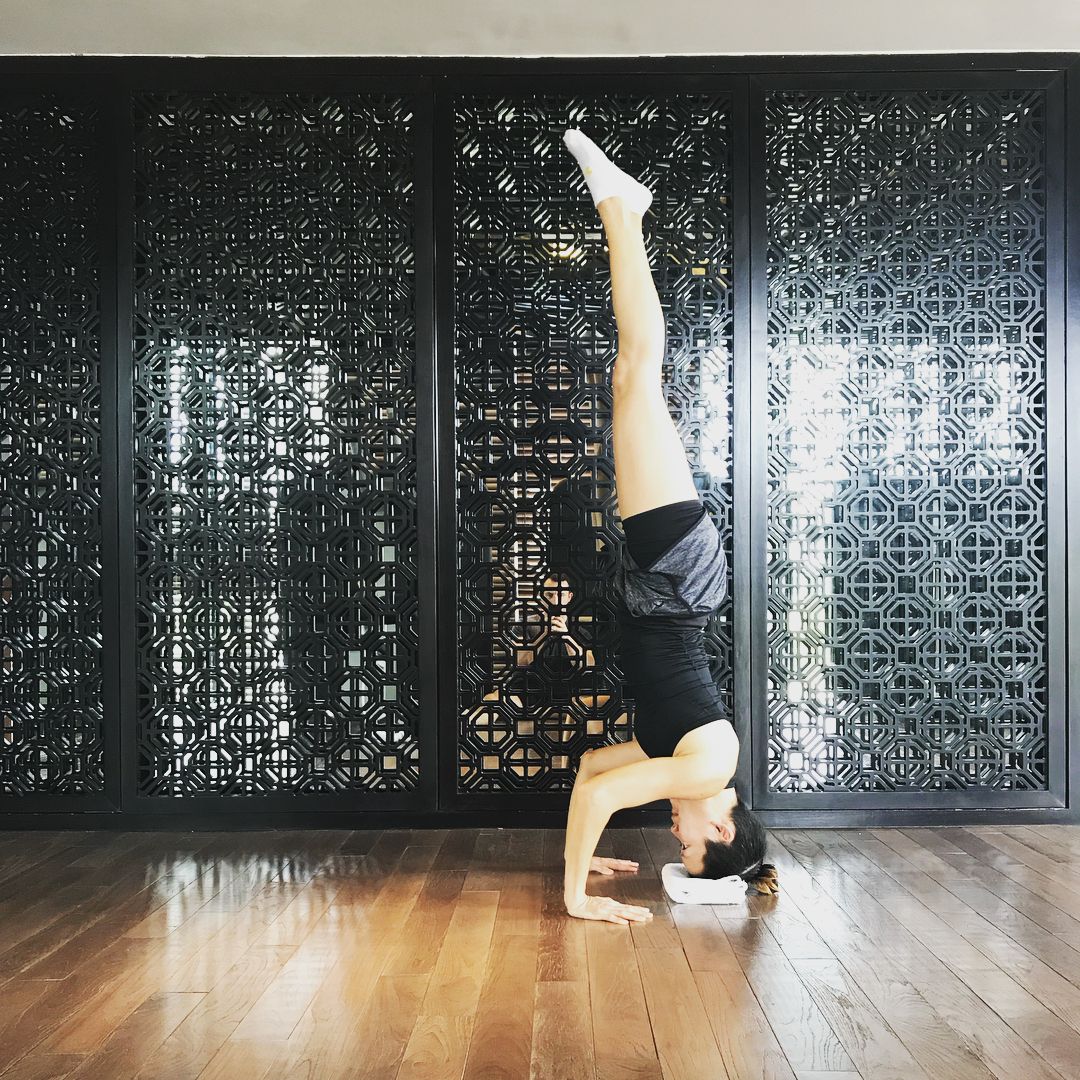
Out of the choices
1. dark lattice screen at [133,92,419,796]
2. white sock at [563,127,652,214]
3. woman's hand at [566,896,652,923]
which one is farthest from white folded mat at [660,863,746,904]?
white sock at [563,127,652,214]

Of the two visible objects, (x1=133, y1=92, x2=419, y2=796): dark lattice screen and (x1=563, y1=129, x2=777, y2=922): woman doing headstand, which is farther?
(x1=133, y1=92, x2=419, y2=796): dark lattice screen

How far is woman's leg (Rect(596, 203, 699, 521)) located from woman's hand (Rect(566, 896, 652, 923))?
4.21 ft

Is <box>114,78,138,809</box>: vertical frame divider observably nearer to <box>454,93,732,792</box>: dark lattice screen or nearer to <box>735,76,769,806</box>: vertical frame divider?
<box>454,93,732,792</box>: dark lattice screen

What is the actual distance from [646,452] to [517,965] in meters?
1.70

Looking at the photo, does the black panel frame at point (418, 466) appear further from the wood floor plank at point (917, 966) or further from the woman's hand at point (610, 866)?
the wood floor plank at point (917, 966)

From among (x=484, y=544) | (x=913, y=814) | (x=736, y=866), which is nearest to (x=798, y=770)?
(x=913, y=814)

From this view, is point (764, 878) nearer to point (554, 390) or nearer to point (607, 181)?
point (554, 390)

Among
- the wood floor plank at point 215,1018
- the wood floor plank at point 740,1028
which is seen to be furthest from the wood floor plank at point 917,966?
the wood floor plank at point 215,1018

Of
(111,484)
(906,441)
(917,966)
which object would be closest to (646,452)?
(906,441)

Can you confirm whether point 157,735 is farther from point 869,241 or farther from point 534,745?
point 869,241

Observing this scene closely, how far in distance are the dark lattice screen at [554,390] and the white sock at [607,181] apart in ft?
2.04

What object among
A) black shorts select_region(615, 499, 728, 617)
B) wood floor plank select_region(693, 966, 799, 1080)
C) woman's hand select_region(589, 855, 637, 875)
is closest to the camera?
wood floor plank select_region(693, 966, 799, 1080)

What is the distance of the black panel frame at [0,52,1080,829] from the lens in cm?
428

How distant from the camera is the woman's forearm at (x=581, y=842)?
317cm
